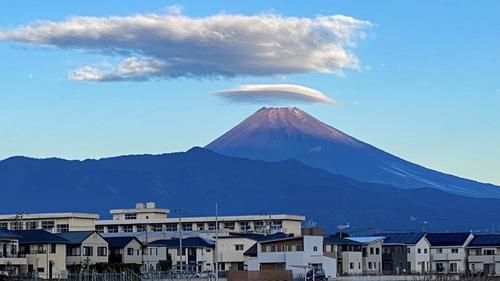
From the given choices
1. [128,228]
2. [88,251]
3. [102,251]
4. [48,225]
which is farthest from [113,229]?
[88,251]

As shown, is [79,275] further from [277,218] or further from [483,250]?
[277,218]

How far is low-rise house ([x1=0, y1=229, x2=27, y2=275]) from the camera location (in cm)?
4981

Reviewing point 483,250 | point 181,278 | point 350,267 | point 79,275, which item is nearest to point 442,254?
point 483,250

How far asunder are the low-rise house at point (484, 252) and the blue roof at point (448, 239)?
61cm

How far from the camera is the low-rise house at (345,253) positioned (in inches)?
2290

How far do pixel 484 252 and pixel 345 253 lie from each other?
30.8 feet

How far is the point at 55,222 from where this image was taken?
7662 centimetres

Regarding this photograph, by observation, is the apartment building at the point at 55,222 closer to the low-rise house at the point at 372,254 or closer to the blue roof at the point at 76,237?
the blue roof at the point at 76,237

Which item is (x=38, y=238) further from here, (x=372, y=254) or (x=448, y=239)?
(x=448, y=239)

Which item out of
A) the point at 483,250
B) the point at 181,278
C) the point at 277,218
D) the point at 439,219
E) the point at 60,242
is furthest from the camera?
the point at 439,219

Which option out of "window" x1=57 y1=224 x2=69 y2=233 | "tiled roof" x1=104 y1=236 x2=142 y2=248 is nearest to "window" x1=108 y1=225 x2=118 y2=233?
"window" x1=57 y1=224 x2=69 y2=233

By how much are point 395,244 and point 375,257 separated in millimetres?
2686

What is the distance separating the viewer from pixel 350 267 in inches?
2347

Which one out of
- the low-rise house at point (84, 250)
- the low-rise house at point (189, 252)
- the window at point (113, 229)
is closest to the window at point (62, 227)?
the window at point (113, 229)
